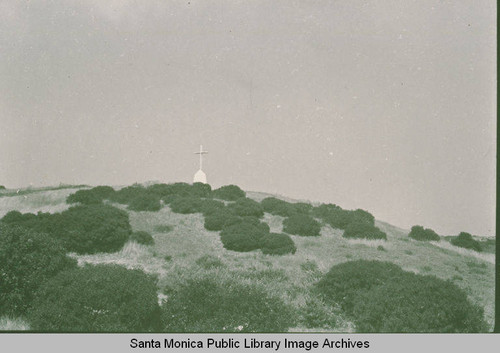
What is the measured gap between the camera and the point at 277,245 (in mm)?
16578

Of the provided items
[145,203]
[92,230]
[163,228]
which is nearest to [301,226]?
[163,228]

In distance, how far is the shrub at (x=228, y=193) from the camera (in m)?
27.1

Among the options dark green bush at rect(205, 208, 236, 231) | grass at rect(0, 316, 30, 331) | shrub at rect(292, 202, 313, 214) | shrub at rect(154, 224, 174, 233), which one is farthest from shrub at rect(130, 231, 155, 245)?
shrub at rect(292, 202, 313, 214)

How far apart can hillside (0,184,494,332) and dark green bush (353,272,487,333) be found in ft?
2.35

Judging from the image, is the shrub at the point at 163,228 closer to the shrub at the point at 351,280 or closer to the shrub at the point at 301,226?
the shrub at the point at 301,226

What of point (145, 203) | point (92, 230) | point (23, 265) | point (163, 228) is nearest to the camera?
point (23, 265)

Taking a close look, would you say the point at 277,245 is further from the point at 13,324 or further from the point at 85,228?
the point at 13,324

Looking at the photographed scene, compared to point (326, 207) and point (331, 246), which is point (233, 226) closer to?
point (331, 246)

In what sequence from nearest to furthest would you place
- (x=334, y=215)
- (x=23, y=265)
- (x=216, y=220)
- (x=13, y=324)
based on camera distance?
1. (x=13, y=324)
2. (x=23, y=265)
3. (x=216, y=220)
4. (x=334, y=215)

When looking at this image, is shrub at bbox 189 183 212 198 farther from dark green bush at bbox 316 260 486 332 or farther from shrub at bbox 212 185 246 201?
dark green bush at bbox 316 260 486 332

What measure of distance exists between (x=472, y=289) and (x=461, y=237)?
40.5 ft

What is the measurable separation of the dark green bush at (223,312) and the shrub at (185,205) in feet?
41.1

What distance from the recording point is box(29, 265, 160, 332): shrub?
25.8 feet

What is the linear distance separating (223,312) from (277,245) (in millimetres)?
7990
